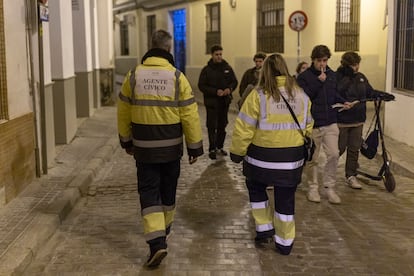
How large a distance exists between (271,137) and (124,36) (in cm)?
3037

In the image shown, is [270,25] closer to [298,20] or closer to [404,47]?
[298,20]

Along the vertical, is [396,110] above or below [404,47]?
below

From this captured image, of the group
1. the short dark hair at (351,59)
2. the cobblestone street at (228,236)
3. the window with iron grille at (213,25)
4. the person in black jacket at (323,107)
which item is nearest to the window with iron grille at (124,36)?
the window with iron grille at (213,25)

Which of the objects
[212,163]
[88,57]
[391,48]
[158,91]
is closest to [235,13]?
[88,57]

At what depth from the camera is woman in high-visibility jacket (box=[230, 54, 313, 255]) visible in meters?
5.17

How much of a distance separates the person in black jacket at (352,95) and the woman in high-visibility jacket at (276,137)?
224 centimetres

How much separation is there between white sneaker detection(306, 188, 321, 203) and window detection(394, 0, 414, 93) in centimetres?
409

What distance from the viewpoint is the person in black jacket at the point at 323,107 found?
667 centimetres

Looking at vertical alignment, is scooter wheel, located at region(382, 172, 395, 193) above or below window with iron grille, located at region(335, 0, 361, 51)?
below

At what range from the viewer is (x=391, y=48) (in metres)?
11.0

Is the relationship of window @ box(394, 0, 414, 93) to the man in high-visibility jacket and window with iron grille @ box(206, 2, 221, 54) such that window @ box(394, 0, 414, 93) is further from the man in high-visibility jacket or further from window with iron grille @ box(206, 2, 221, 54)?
window with iron grille @ box(206, 2, 221, 54)

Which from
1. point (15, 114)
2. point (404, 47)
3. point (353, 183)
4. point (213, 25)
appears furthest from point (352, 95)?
point (213, 25)

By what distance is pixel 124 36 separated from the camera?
3450 centimetres

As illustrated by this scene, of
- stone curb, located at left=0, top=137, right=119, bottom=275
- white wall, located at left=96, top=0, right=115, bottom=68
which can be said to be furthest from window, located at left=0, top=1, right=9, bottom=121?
white wall, located at left=96, top=0, right=115, bottom=68
